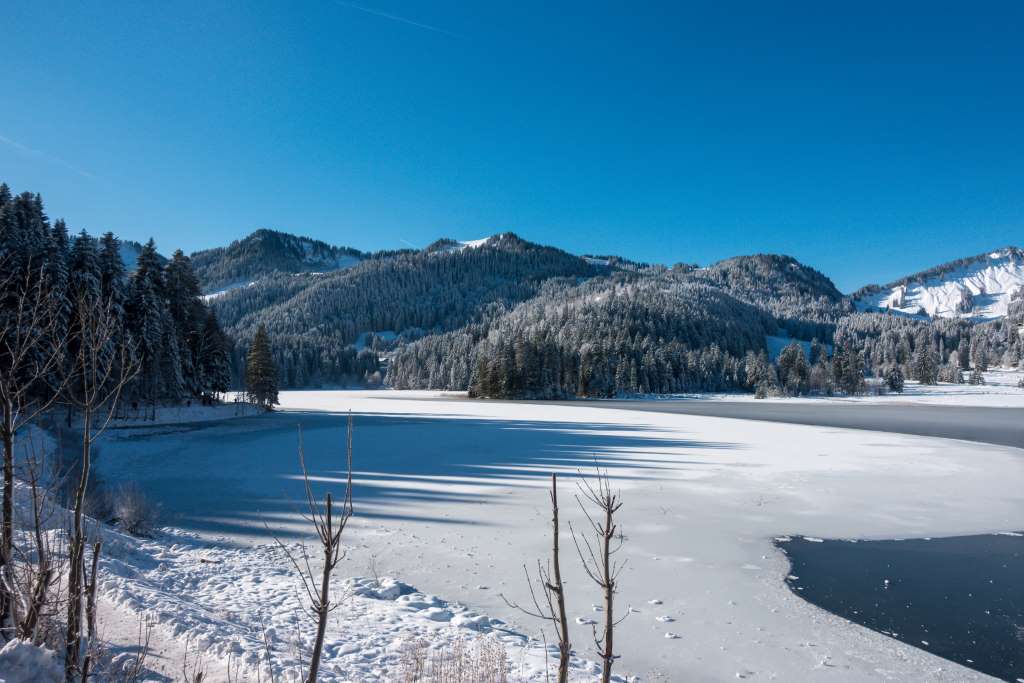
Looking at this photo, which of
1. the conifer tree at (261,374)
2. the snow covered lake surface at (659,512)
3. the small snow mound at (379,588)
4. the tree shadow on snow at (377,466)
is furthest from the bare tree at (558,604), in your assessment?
the conifer tree at (261,374)

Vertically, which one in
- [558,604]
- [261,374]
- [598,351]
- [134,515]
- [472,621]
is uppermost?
[598,351]

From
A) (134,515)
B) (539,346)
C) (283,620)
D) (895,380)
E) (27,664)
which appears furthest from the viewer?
(895,380)

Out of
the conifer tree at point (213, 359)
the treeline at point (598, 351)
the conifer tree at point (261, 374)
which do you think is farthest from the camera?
the treeline at point (598, 351)

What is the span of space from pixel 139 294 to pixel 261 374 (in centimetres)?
1514

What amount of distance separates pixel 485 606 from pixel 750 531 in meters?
7.10

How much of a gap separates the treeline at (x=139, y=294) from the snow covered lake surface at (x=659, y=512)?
309 inches

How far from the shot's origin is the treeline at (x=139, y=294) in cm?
2775

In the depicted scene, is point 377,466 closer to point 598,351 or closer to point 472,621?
point 472,621

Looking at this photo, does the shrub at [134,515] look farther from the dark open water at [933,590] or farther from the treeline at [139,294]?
the treeline at [139,294]

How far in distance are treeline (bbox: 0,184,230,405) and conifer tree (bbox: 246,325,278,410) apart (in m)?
2.17

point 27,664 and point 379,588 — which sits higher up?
point 27,664

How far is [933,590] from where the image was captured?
8.91m

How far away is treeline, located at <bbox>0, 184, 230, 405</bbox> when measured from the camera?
27.8 m

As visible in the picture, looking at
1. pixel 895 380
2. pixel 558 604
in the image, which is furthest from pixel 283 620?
pixel 895 380
